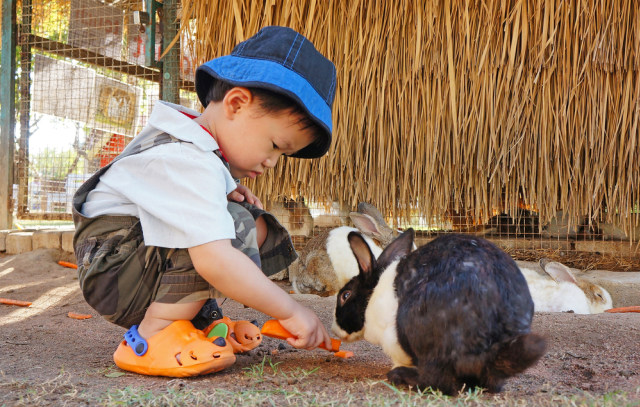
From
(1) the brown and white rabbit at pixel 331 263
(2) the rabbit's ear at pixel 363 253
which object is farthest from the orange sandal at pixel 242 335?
(1) the brown and white rabbit at pixel 331 263

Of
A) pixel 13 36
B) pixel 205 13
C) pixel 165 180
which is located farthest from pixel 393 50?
pixel 13 36

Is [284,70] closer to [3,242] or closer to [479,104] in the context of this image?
[479,104]

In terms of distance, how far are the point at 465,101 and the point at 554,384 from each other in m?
2.52

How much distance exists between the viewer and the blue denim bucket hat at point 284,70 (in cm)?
200

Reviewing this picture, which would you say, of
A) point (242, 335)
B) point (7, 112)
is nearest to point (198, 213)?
point (242, 335)

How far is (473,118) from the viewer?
3992mm

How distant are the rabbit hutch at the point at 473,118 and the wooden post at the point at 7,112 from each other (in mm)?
1737

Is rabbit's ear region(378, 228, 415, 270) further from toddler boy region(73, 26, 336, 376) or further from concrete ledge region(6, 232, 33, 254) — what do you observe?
concrete ledge region(6, 232, 33, 254)

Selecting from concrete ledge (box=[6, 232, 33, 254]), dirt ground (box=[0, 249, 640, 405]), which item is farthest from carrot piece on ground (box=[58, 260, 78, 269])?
dirt ground (box=[0, 249, 640, 405])

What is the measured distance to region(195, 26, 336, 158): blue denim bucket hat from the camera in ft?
6.57

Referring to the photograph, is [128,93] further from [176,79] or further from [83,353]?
[83,353]

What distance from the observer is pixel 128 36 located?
5.75 metres

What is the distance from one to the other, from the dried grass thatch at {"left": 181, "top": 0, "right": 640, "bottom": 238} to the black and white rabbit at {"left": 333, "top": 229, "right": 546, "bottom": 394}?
7.57 feet

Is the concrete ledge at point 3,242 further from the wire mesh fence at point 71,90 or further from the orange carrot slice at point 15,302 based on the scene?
the orange carrot slice at point 15,302
